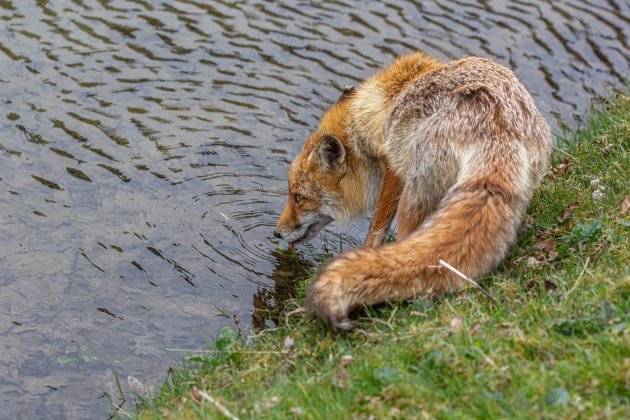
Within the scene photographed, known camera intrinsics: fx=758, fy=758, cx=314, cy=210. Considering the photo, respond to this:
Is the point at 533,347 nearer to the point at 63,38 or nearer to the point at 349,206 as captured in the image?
the point at 349,206

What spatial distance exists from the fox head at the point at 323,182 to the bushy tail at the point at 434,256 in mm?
1917

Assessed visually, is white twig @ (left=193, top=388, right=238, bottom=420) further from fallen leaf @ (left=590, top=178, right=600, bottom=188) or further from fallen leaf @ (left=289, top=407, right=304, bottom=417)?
fallen leaf @ (left=590, top=178, right=600, bottom=188)

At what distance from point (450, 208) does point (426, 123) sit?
1.11m

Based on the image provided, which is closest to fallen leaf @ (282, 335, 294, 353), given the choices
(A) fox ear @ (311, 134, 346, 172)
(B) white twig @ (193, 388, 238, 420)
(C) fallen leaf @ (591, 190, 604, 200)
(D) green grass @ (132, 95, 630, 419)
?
(D) green grass @ (132, 95, 630, 419)

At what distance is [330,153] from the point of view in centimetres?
728

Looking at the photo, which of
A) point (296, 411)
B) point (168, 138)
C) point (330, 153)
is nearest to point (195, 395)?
point (296, 411)

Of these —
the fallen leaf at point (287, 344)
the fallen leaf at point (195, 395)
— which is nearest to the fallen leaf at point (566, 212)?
the fallen leaf at point (287, 344)

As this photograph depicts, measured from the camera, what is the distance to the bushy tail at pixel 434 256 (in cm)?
488

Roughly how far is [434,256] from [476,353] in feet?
2.99

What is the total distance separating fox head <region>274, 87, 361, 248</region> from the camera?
24.1 feet

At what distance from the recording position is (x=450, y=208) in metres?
5.38

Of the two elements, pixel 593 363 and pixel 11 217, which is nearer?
pixel 593 363

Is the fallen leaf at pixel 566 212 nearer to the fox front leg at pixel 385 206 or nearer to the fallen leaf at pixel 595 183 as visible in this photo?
the fallen leaf at pixel 595 183

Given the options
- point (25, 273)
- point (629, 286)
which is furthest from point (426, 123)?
point (25, 273)
